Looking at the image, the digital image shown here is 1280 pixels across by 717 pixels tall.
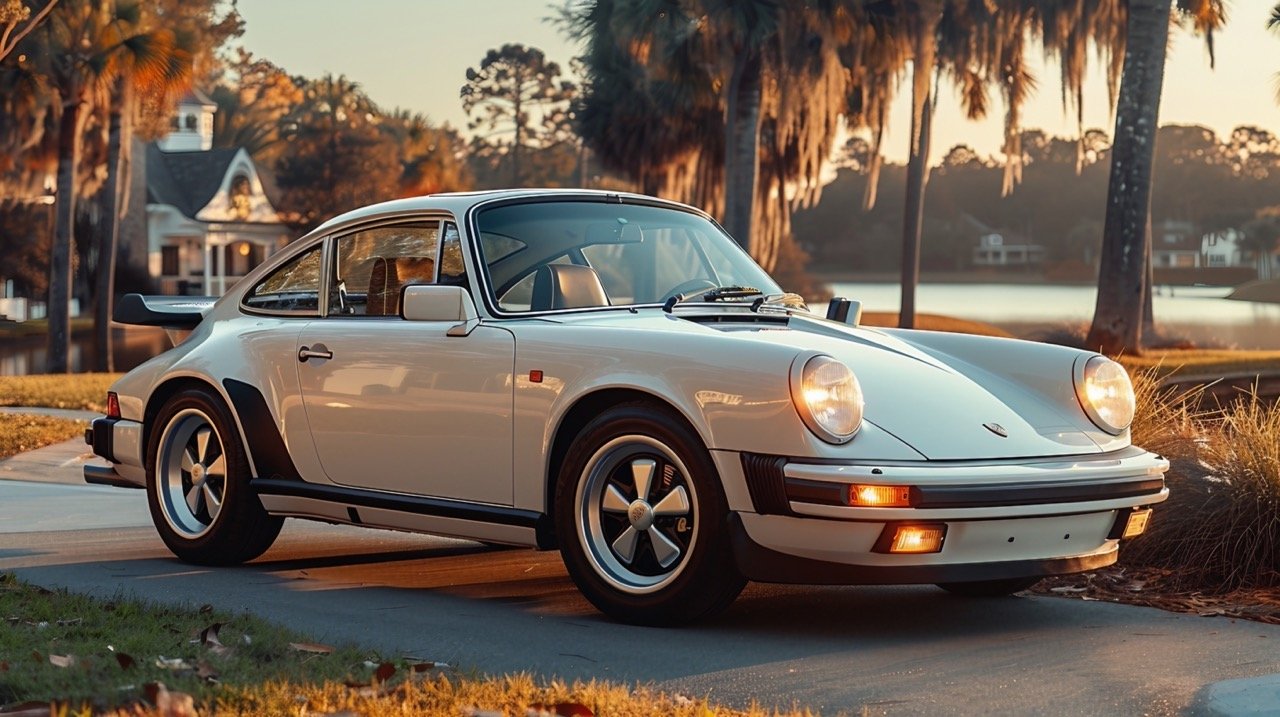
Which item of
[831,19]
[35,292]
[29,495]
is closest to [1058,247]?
[35,292]

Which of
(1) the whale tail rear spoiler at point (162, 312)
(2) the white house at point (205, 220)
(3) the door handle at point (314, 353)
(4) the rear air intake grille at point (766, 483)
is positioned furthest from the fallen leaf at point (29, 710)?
(2) the white house at point (205, 220)

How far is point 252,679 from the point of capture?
16.1 feet

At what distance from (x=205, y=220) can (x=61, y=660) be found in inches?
2623

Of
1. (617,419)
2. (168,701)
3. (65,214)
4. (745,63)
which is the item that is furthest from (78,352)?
(168,701)

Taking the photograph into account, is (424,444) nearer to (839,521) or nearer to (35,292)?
(839,521)

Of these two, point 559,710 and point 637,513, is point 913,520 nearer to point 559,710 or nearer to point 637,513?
point 637,513

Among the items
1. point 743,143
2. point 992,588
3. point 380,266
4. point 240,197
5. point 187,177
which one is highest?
point 187,177

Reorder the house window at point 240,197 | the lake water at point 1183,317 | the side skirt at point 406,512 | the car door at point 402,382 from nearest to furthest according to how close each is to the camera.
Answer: the side skirt at point 406,512
the car door at point 402,382
the lake water at point 1183,317
the house window at point 240,197

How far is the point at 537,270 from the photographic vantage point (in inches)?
278

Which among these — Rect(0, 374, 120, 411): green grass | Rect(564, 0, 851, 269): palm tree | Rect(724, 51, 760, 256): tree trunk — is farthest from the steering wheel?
Rect(724, 51, 760, 256): tree trunk

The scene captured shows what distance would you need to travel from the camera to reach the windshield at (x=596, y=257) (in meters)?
7.00

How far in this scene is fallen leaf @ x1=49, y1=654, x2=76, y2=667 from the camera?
16.6ft

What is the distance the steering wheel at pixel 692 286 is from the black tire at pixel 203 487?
7.22ft

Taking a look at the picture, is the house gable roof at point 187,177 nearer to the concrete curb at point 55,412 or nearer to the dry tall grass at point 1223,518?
the concrete curb at point 55,412
